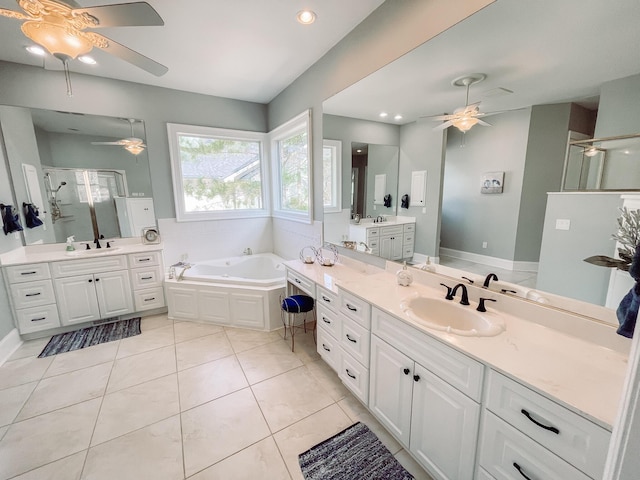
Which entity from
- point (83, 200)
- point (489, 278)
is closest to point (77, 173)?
point (83, 200)

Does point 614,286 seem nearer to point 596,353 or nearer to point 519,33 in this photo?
point 596,353

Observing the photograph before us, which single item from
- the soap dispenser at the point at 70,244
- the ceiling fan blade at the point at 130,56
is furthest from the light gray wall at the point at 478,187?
the soap dispenser at the point at 70,244

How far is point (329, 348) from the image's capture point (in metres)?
2.04

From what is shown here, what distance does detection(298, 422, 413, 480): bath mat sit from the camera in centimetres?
139

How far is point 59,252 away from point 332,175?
3.20 meters

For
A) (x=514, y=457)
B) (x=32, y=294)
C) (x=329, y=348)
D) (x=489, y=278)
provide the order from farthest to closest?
(x=32, y=294), (x=329, y=348), (x=489, y=278), (x=514, y=457)

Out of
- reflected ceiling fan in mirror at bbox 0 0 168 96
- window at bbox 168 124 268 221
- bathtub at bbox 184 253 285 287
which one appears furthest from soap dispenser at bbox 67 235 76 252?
reflected ceiling fan in mirror at bbox 0 0 168 96

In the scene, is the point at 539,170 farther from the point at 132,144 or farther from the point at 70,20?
the point at 132,144

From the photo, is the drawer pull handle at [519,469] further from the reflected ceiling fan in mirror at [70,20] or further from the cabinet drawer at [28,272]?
the cabinet drawer at [28,272]

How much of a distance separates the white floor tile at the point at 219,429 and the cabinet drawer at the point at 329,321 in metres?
0.72

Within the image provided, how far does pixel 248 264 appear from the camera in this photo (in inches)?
151

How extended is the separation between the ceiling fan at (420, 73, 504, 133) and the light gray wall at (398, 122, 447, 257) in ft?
0.30

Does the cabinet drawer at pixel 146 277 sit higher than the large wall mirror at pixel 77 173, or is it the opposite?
the large wall mirror at pixel 77 173

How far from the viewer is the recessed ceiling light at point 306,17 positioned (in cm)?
188
